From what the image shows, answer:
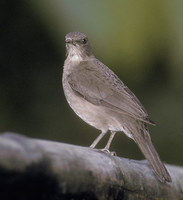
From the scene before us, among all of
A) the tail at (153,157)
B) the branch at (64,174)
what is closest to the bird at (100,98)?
the tail at (153,157)

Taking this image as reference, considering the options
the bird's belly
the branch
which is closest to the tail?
the branch

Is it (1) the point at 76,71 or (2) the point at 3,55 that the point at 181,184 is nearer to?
(1) the point at 76,71

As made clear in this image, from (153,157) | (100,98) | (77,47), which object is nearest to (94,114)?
(100,98)

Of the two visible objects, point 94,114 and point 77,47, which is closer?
point 94,114

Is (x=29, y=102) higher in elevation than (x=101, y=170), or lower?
lower

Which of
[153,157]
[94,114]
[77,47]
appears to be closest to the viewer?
[153,157]

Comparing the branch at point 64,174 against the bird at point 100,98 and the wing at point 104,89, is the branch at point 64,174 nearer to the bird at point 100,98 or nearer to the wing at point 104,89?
the bird at point 100,98

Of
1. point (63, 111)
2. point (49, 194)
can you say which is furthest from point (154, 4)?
point (63, 111)

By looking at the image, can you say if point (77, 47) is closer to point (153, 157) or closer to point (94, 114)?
point (94, 114)
